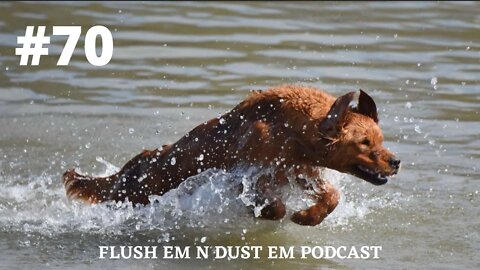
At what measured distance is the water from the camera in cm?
767

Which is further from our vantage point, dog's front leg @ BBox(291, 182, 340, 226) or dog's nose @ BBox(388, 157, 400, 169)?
dog's front leg @ BBox(291, 182, 340, 226)

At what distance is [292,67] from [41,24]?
11.2 ft

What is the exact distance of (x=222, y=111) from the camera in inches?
419

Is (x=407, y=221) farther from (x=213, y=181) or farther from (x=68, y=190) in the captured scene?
(x=68, y=190)

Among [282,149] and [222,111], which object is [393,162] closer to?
[282,149]

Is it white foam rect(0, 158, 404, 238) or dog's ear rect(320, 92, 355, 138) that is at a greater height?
dog's ear rect(320, 92, 355, 138)

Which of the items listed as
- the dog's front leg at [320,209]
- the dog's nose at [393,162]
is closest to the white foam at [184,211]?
the dog's front leg at [320,209]

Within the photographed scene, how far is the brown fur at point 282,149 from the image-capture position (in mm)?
6996

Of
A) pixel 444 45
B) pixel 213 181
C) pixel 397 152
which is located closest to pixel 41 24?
pixel 444 45

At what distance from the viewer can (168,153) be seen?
775 cm

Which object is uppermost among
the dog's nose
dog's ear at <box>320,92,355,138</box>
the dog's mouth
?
dog's ear at <box>320,92,355,138</box>

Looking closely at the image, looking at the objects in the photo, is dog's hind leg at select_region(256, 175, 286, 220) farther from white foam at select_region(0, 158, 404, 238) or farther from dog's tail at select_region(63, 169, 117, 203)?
dog's tail at select_region(63, 169, 117, 203)

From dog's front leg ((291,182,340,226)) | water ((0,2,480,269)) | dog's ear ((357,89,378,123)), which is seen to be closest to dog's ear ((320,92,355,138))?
dog's ear ((357,89,378,123))

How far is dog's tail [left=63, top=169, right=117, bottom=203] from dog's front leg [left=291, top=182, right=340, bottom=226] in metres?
1.45
